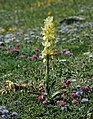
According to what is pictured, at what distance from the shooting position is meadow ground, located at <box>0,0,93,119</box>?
10.3 meters

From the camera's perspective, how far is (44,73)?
13344 mm

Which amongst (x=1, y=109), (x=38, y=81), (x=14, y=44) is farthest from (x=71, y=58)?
(x=1, y=109)

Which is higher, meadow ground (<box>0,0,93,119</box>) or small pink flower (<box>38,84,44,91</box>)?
small pink flower (<box>38,84,44,91</box>)

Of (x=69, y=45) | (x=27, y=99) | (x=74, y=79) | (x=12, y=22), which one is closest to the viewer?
(x=27, y=99)

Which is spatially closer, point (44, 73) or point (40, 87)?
point (40, 87)

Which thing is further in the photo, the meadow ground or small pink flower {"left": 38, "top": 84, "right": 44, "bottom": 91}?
small pink flower {"left": 38, "top": 84, "right": 44, "bottom": 91}

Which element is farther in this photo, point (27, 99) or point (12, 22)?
point (12, 22)

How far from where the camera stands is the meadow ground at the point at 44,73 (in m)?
10.3

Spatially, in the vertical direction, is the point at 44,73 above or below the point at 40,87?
below

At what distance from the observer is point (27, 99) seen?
1101 cm

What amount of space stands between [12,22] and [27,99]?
15792 millimetres

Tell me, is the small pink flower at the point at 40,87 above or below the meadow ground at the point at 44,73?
above

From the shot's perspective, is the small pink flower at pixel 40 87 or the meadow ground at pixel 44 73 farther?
the small pink flower at pixel 40 87

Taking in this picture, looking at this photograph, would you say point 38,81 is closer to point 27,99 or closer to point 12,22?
point 27,99
